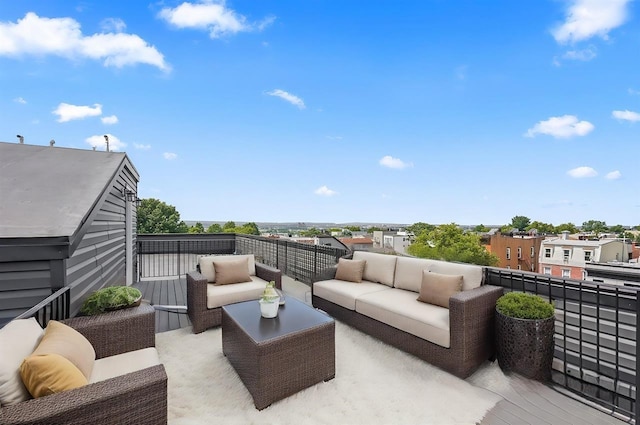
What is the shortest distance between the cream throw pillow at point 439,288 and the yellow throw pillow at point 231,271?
91.6 inches

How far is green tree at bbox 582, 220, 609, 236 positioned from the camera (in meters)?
23.2

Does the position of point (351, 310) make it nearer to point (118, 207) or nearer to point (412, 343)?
point (412, 343)

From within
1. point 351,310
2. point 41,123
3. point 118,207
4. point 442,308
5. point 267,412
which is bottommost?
point 267,412

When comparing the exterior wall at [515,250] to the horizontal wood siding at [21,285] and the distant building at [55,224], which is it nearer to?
the distant building at [55,224]

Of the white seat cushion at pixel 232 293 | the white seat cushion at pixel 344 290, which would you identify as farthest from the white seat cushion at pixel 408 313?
the white seat cushion at pixel 232 293

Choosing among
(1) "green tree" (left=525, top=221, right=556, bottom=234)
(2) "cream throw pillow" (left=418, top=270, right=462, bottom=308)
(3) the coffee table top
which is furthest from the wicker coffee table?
(1) "green tree" (left=525, top=221, right=556, bottom=234)

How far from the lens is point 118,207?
4723 millimetres

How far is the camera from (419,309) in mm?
2781

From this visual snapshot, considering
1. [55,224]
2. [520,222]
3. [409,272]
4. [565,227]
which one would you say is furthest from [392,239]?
[55,224]

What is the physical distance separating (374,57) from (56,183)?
283 inches

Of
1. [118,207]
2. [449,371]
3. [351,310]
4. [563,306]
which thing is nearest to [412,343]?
[449,371]

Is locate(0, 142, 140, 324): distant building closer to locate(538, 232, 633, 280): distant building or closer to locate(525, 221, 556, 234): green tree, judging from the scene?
locate(538, 232, 633, 280): distant building

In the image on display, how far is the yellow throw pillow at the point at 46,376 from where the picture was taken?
1243 mm

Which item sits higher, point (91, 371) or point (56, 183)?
point (56, 183)
